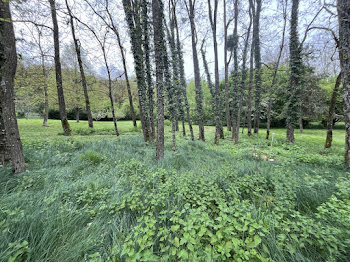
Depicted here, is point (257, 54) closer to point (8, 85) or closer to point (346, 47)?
point (346, 47)

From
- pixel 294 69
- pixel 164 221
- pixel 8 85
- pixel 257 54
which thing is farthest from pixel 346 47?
pixel 257 54

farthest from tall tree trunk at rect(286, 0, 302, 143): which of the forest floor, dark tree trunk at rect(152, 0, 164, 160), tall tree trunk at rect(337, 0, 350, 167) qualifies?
dark tree trunk at rect(152, 0, 164, 160)

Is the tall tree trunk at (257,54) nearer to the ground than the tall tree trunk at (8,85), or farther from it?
farther from it

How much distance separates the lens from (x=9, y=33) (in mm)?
2633

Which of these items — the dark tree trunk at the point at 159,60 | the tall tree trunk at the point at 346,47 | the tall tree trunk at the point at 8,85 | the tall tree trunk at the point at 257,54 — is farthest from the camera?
the tall tree trunk at the point at 257,54

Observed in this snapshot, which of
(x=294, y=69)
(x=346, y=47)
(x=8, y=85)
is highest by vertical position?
(x=294, y=69)

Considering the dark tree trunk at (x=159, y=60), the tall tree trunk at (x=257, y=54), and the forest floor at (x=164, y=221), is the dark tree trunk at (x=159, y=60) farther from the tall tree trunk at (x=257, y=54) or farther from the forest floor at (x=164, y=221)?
the tall tree trunk at (x=257, y=54)

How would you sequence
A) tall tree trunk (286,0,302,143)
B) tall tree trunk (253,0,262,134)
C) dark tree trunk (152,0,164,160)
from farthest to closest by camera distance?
tall tree trunk (253,0,262,134), tall tree trunk (286,0,302,143), dark tree trunk (152,0,164,160)

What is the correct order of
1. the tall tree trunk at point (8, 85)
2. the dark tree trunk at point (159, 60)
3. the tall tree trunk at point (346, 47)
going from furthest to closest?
the dark tree trunk at point (159, 60) → the tall tree trunk at point (346, 47) → the tall tree trunk at point (8, 85)

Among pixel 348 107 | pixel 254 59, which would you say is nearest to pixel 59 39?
pixel 348 107

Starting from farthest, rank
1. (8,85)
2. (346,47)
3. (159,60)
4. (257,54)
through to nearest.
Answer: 1. (257,54)
2. (159,60)
3. (346,47)
4. (8,85)

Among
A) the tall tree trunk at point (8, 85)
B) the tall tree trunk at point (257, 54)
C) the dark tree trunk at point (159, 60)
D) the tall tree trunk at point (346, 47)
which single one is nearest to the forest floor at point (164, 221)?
the tall tree trunk at point (8, 85)

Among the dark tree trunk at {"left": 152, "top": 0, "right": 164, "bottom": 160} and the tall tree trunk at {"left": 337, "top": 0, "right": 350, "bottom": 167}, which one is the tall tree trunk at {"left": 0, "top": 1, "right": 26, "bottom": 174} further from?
the tall tree trunk at {"left": 337, "top": 0, "right": 350, "bottom": 167}

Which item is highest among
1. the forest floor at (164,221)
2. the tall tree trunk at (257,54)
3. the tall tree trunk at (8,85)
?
the tall tree trunk at (257,54)
